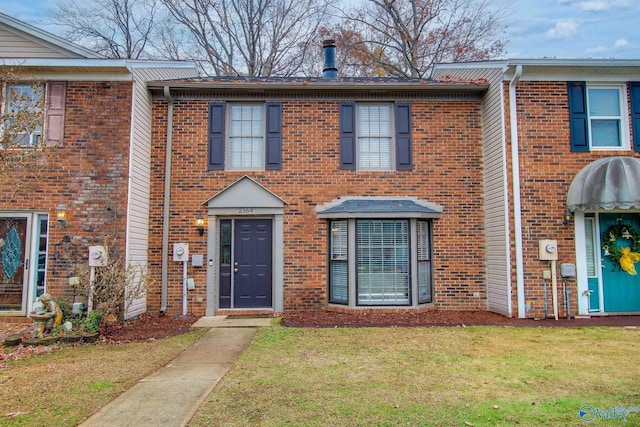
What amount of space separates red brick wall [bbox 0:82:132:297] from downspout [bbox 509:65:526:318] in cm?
796

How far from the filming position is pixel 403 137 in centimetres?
971

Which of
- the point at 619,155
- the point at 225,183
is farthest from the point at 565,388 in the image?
the point at 225,183

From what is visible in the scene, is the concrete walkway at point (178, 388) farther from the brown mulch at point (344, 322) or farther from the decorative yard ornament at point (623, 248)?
the decorative yard ornament at point (623, 248)

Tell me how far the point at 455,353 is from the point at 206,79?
8090 millimetres

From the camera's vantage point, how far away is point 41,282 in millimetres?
8539

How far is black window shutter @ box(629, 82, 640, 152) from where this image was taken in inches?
351

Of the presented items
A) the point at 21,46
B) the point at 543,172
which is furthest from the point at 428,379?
the point at 21,46

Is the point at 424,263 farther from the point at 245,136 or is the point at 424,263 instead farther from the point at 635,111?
the point at 635,111

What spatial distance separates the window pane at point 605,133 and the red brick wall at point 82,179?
32.3ft

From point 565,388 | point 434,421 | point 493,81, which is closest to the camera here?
point 434,421

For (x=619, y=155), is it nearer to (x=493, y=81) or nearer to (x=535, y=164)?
(x=535, y=164)

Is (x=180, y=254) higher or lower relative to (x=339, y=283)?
higher

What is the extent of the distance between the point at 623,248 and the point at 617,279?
0.66 meters

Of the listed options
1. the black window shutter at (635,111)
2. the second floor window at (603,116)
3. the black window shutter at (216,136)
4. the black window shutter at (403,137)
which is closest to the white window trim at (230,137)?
the black window shutter at (216,136)
